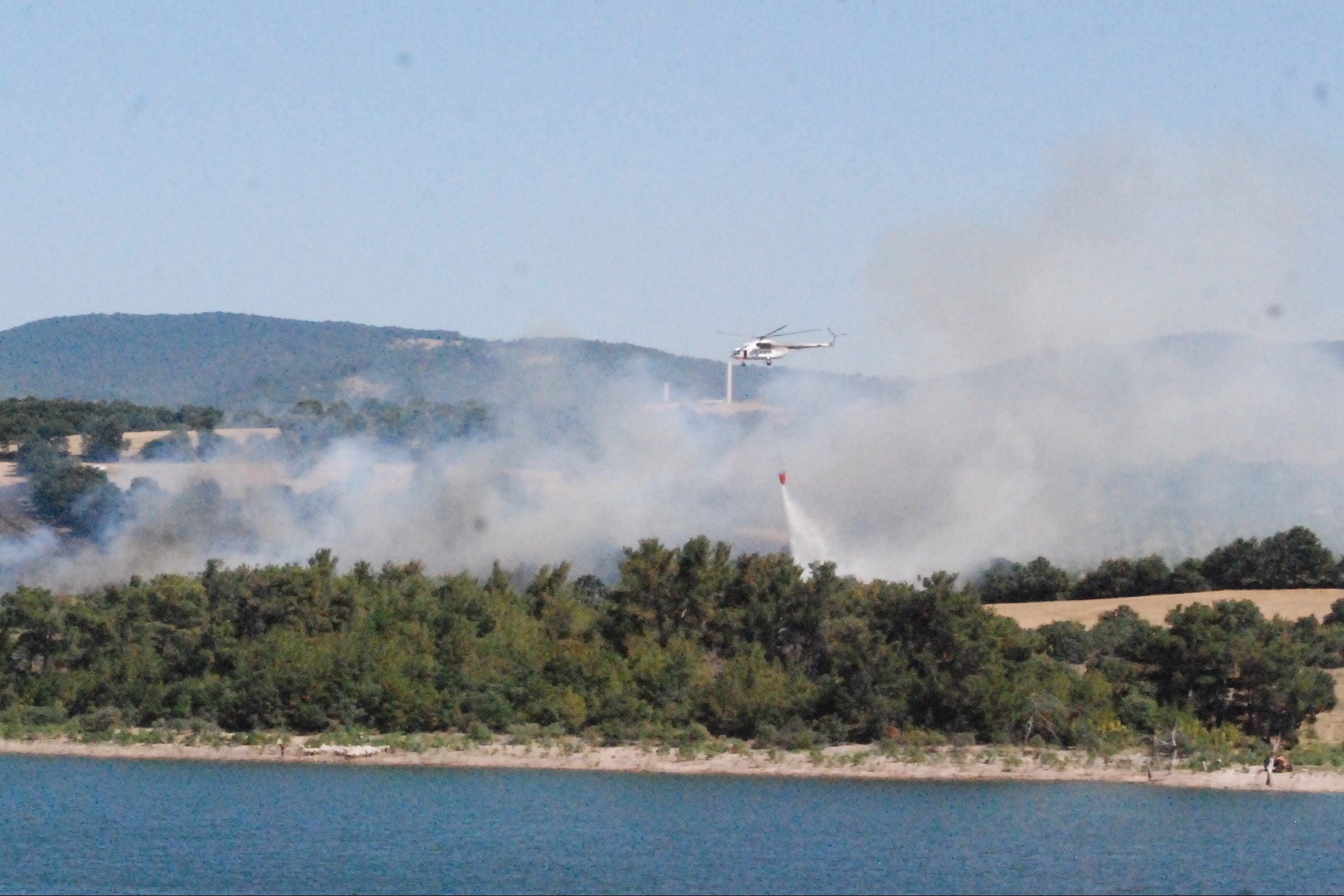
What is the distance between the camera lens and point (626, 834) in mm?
47875

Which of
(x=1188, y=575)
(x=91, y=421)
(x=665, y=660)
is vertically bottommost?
(x=665, y=660)

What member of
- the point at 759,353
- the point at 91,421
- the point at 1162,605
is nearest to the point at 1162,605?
the point at 1162,605

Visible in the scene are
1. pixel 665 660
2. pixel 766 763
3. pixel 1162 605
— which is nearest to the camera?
pixel 766 763

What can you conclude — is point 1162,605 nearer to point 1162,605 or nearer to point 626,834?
point 1162,605

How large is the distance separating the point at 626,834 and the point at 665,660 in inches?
799

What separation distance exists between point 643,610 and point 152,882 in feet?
105

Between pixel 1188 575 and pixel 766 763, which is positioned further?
pixel 1188 575

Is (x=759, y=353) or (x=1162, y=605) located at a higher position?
(x=759, y=353)

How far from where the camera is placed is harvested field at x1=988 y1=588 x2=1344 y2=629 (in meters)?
82.8

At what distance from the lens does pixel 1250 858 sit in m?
45.5

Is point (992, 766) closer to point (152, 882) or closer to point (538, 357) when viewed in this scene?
point (152, 882)

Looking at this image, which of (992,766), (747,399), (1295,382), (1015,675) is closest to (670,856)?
(992,766)

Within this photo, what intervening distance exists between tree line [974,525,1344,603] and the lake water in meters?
36.5

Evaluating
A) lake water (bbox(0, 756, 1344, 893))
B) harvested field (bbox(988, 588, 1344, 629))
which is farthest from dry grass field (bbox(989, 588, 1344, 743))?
lake water (bbox(0, 756, 1344, 893))
